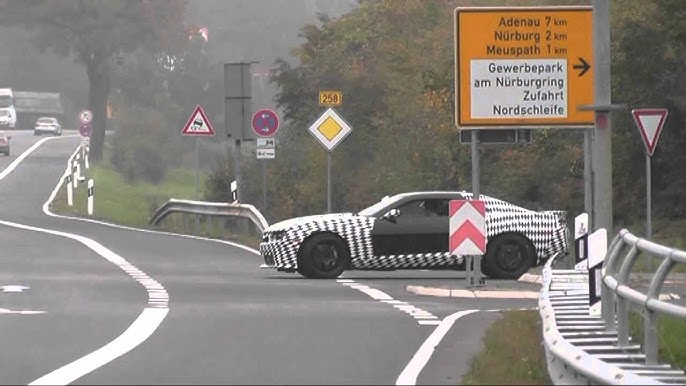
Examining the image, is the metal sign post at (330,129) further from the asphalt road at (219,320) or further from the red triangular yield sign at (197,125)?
the red triangular yield sign at (197,125)

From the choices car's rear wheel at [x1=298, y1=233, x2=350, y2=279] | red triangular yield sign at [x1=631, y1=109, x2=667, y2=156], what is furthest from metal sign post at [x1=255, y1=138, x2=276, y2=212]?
car's rear wheel at [x1=298, y1=233, x2=350, y2=279]

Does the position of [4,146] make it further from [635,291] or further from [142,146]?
[635,291]

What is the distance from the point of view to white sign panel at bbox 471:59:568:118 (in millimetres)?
27375

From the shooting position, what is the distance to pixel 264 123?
46.1m

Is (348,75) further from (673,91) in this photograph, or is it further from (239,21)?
(239,21)

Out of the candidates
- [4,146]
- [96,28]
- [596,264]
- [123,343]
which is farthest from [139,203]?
[596,264]

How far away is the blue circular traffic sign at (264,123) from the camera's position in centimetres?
4588


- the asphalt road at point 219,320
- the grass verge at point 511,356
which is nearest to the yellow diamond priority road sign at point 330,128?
the asphalt road at point 219,320

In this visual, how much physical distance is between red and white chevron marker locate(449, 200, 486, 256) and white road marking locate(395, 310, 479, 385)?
14.5 ft

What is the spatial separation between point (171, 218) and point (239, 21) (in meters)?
92.0

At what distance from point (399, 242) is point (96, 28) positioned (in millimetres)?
74755

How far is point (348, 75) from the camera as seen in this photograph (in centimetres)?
6588

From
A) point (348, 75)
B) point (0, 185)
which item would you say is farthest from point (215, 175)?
point (0, 185)

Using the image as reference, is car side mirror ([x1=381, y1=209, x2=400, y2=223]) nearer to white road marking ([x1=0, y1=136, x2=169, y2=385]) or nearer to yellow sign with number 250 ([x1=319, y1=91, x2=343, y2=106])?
white road marking ([x1=0, y1=136, x2=169, y2=385])
